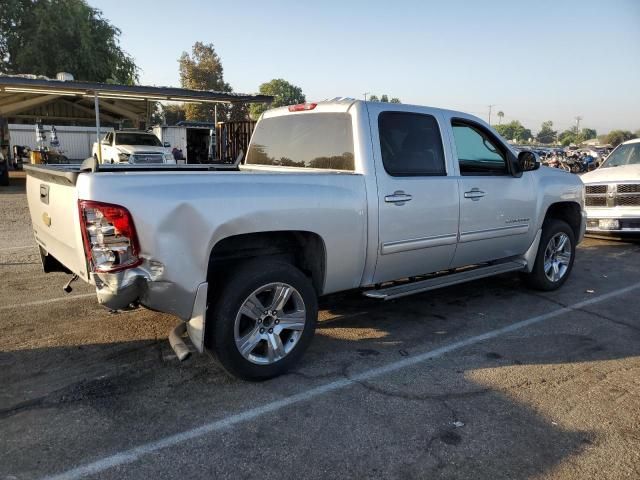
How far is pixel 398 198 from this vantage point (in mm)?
4148

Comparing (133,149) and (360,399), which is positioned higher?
(133,149)

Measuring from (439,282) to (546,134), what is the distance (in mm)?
172270

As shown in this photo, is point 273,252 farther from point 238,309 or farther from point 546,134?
point 546,134

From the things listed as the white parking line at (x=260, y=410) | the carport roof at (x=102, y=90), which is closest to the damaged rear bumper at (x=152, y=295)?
the white parking line at (x=260, y=410)

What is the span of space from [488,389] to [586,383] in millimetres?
754

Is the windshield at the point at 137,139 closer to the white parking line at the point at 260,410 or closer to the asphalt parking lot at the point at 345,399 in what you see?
the asphalt parking lot at the point at 345,399

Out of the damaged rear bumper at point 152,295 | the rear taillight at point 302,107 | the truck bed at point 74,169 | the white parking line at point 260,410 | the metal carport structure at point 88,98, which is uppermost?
the metal carport structure at point 88,98

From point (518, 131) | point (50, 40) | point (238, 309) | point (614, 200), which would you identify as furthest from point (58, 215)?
point (518, 131)

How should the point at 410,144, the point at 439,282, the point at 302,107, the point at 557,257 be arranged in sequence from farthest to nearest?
1. the point at 557,257
2. the point at 302,107
3. the point at 439,282
4. the point at 410,144

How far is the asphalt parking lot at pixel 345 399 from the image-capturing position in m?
2.69

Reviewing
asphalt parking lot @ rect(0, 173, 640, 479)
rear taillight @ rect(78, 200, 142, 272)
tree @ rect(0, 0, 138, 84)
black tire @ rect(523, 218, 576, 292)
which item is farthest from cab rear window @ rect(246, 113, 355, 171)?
tree @ rect(0, 0, 138, 84)

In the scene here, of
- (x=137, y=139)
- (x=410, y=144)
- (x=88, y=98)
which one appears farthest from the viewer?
(x=88, y=98)

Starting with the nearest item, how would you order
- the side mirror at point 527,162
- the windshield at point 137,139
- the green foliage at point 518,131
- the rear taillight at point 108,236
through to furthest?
the rear taillight at point 108,236 < the side mirror at point 527,162 < the windshield at point 137,139 < the green foliage at point 518,131

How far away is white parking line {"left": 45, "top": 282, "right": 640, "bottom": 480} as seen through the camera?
2.60 meters
